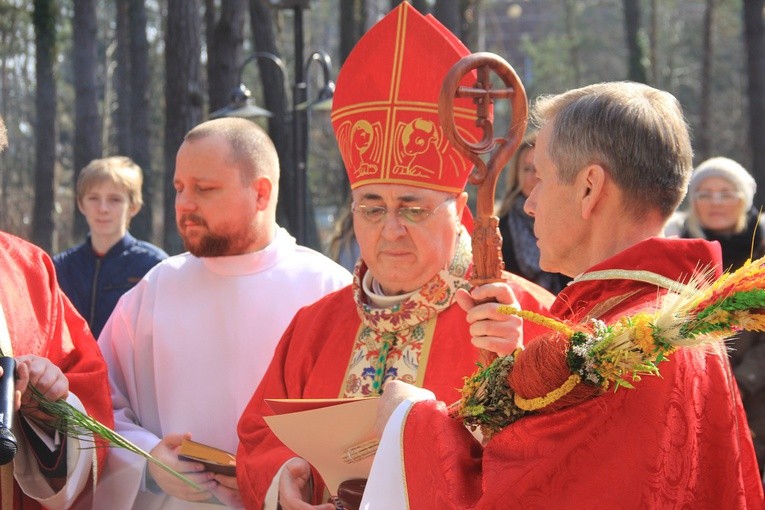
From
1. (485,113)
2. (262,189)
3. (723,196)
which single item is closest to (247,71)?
(723,196)

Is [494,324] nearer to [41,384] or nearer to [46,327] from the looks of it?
[41,384]

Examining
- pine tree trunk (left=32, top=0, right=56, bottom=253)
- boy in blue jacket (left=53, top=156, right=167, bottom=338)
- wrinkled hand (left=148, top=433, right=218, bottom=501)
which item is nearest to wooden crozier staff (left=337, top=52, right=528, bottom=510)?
wrinkled hand (left=148, top=433, right=218, bottom=501)

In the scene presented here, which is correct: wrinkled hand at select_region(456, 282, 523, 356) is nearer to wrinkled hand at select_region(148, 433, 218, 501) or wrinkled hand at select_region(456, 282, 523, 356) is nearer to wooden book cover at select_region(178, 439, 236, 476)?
wooden book cover at select_region(178, 439, 236, 476)

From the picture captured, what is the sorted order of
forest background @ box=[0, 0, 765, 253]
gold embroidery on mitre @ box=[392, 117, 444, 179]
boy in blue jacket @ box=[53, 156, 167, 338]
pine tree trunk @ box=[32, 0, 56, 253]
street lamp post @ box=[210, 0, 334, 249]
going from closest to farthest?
1. gold embroidery on mitre @ box=[392, 117, 444, 179]
2. boy in blue jacket @ box=[53, 156, 167, 338]
3. street lamp post @ box=[210, 0, 334, 249]
4. forest background @ box=[0, 0, 765, 253]
5. pine tree trunk @ box=[32, 0, 56, 253]

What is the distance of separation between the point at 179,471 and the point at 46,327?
28.8 inches

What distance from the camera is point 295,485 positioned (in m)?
3.90

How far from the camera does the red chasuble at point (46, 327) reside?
419 centimetres

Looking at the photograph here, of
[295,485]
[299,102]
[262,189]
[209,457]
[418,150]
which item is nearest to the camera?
[295,485]

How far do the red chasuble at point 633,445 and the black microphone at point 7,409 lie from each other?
1.39 m

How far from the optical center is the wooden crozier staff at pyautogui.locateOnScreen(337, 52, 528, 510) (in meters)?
3.07

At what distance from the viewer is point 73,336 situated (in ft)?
14.6

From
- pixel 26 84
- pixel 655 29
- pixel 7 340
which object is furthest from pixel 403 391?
pixel 26 84

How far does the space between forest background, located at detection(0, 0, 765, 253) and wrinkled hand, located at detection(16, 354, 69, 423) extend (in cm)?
265

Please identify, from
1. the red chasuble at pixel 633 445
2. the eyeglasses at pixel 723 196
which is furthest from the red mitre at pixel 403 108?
the eyeglasses at pixel 723 196
